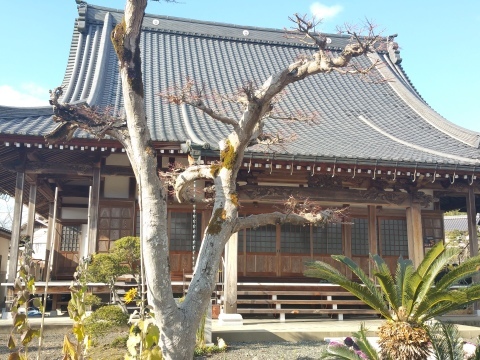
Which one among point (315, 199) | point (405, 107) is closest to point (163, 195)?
point (315, 199)

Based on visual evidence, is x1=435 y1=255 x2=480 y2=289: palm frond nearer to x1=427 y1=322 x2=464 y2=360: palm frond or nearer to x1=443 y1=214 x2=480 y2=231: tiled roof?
x1=427 y1=322 x2=464 y2=360: palm frond

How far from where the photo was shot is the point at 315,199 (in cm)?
1106

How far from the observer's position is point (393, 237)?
12.8 m

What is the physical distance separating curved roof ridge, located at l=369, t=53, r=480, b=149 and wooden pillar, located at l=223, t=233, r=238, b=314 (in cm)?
663

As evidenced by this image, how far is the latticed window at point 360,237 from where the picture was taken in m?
12.6

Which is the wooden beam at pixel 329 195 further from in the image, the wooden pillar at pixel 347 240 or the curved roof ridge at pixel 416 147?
the wooden pillar at pixel 347 240

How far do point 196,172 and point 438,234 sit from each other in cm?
882

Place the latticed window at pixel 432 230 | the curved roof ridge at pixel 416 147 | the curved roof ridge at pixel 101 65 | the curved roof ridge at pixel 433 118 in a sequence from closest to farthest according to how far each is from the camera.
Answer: the curved roof ridge at pixel 416 147 → the curved roof ridge at pixel 433 118 → the latticed window at pixel 432 230 → the curved roof ridge at pixel 101 65

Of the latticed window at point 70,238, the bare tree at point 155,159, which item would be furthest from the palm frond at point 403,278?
the latticed window at point 70,238

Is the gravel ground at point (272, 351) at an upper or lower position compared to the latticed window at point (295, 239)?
lower

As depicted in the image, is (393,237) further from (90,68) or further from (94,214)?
(90,68)

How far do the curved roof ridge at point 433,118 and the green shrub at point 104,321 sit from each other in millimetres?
9335

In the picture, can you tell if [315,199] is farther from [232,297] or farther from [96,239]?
[96,239]

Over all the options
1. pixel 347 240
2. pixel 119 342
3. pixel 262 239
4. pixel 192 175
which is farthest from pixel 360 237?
pixel 192 175
